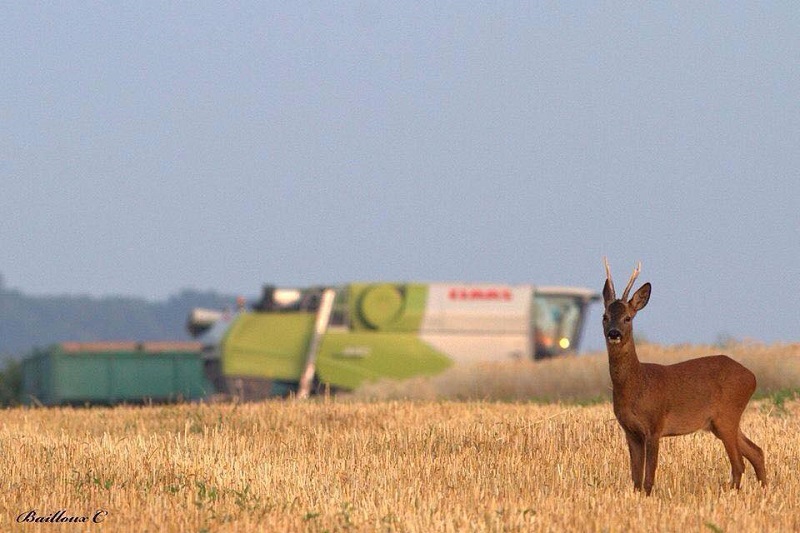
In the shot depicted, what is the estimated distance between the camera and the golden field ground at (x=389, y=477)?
344 inches

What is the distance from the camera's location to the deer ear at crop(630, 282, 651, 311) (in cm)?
946

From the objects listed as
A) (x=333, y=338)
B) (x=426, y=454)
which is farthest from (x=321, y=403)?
(x=333, y=338)

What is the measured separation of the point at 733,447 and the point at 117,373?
28085mm

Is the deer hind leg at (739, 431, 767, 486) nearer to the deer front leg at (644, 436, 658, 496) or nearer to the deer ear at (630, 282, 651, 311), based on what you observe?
the deer front leg at (644, 436, 658, 496)

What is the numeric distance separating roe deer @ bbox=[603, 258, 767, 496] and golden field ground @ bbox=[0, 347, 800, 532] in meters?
0.32

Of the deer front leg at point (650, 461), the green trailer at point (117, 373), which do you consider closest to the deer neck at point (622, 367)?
the deer front leg at point (650, 461)

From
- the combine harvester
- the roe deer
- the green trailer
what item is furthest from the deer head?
the green trailer

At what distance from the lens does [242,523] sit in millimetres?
8648

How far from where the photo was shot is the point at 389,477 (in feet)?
34.4

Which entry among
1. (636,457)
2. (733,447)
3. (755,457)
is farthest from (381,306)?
(636,457)

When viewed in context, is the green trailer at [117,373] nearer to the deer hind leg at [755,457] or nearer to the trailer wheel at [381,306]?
the trailer wheel at [381,306]

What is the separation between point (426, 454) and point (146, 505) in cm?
345

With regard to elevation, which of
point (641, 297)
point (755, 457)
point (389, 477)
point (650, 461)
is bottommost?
point (389, 477)
